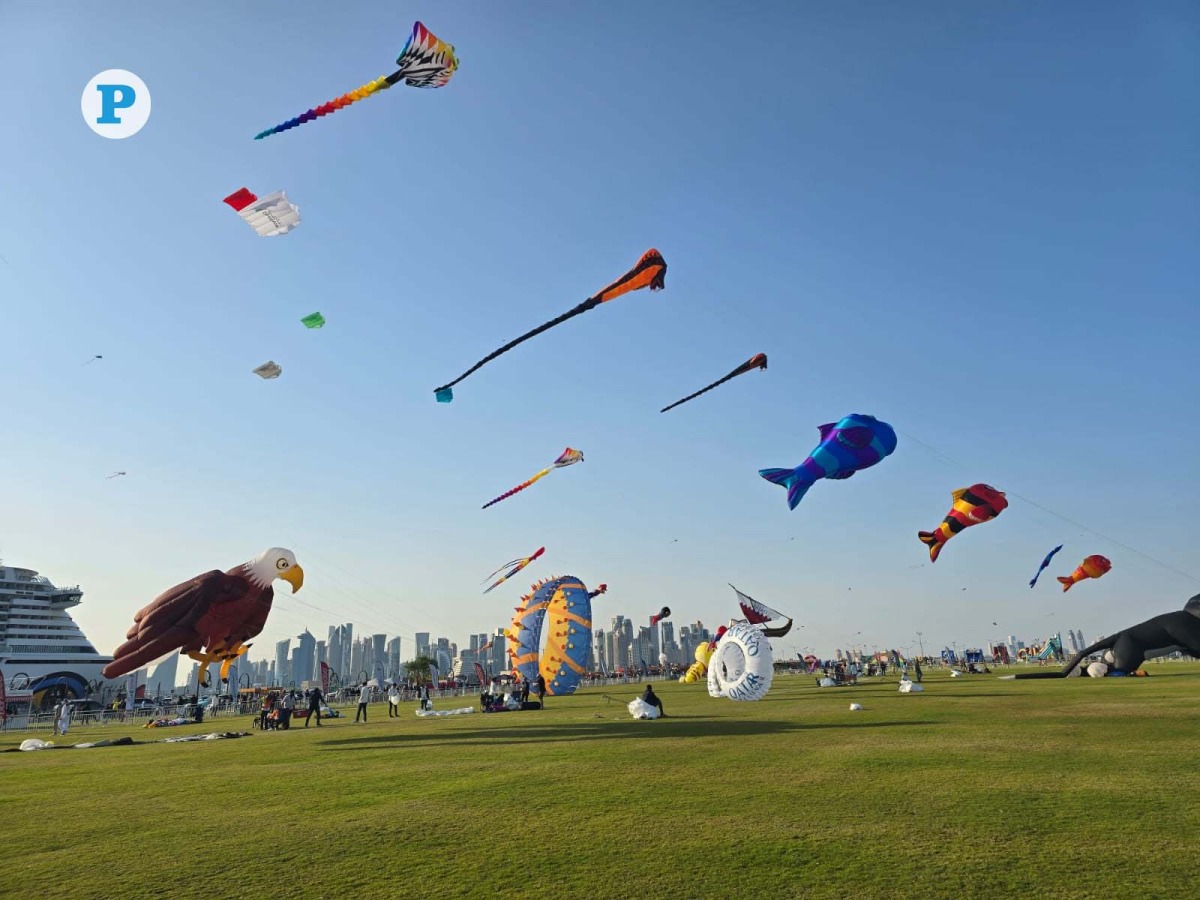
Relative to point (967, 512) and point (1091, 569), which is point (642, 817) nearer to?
point (967, 512)

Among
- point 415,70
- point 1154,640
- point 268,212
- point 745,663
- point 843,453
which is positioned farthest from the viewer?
point 1154,640

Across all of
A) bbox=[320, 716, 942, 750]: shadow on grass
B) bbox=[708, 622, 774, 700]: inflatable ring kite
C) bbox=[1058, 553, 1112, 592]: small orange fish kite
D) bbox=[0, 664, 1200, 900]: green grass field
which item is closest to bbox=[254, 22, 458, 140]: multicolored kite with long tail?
bbox=[0, 664, 1200, 900]: green grass field

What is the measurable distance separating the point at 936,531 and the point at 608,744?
1101 inches

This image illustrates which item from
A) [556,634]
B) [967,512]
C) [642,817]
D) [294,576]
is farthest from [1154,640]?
[294,576]

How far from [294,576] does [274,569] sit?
725 mm

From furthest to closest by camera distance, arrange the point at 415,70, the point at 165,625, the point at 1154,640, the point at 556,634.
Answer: the point at 556,634 < the point at 1154,640 < the point at 165,625 < the point at 415,70

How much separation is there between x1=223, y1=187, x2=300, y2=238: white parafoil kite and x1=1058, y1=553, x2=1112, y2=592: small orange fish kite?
54589mm

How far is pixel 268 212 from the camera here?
16.7 metres

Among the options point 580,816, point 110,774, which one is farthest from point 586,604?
point 580,816

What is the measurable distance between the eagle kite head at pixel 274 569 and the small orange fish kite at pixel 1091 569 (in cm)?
5115

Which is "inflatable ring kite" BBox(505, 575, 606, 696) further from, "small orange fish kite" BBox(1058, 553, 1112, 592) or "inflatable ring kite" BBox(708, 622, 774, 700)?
"small orange fish kite" BBox(1058, 553, 1112, 592)

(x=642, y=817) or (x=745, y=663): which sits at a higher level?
(x=745, y=663)

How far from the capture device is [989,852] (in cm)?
716

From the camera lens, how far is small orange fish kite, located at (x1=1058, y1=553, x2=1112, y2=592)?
48312mm
